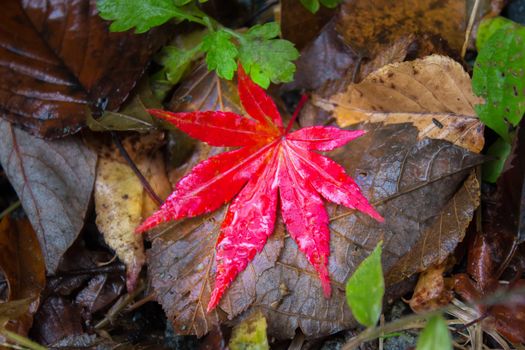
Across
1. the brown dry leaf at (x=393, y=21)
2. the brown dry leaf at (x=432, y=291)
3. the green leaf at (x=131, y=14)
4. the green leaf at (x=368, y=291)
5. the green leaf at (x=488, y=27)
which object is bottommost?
the brown dry leaf at (x=432, y=291)

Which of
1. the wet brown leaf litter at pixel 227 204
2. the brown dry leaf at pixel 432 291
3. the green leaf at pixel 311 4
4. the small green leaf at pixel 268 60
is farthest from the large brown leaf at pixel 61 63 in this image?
the brown dry leaf at pixel 432 291

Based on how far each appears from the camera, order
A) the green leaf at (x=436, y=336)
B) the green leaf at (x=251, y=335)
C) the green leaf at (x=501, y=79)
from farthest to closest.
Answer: the green leaf at (x=501, y=79) → the green leaf at (x=251, y=335) → the green leaf at (x=436, y=336)

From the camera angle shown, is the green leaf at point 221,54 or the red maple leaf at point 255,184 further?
the green leaf at point 221,54

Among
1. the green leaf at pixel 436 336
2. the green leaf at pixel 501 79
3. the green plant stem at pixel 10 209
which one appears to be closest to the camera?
the green leaf at pixel 436 336

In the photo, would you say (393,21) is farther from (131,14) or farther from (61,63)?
(61,63)

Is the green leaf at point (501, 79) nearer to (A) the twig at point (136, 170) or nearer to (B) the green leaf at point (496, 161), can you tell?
(B) the green leaf at point (496, 161)

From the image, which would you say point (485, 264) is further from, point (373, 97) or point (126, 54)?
point (126, 54)

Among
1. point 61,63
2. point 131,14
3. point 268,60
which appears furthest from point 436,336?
point 61,63
